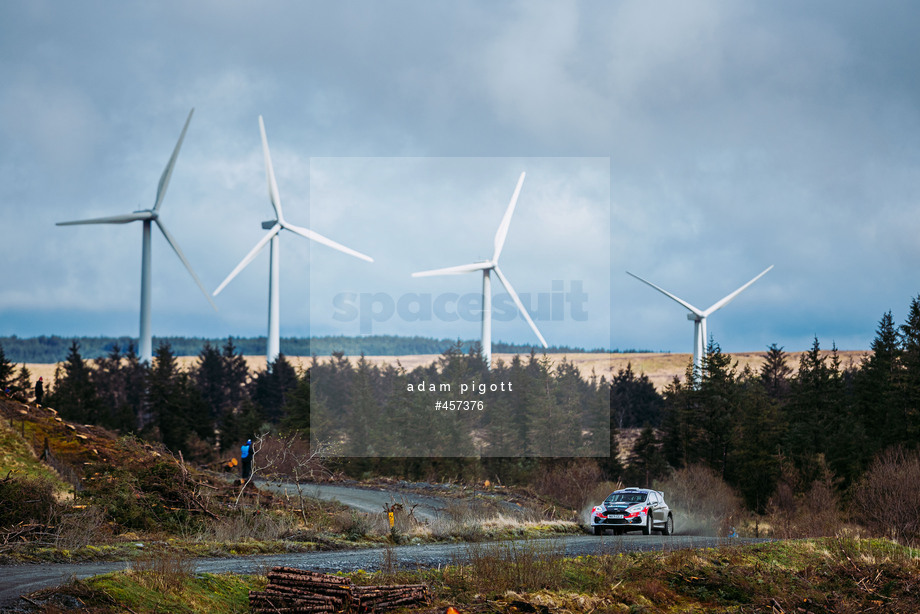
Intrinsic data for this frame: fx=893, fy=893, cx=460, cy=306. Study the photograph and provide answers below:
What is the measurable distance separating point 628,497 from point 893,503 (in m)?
11.2

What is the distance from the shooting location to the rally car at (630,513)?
30.9 meters

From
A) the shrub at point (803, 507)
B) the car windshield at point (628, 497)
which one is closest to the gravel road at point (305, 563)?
the car windshield at point (628, 497)

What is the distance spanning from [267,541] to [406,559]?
4.72m

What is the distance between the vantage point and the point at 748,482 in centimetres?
Answer: 7050

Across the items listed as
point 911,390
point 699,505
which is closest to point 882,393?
point 911,390

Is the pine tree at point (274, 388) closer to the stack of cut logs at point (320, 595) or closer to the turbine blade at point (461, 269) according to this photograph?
the turbine blade at point (461, 269)

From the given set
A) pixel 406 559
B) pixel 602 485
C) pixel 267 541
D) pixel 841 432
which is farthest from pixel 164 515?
pixel 841 432

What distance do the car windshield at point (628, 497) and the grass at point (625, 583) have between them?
9640 millimetres

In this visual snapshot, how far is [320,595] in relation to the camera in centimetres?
1420

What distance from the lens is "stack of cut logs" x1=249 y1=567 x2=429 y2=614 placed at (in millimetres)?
14164

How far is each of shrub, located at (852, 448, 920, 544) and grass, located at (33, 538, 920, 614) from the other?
360 inches

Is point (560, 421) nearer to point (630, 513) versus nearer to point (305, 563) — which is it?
point (630, 513)

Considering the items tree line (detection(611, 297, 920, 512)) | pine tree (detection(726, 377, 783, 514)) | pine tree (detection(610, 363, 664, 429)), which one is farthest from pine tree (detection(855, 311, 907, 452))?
pine tree (detection(610, 363, 664, 429))

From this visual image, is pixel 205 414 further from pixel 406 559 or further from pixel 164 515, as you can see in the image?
pixel 406 559
